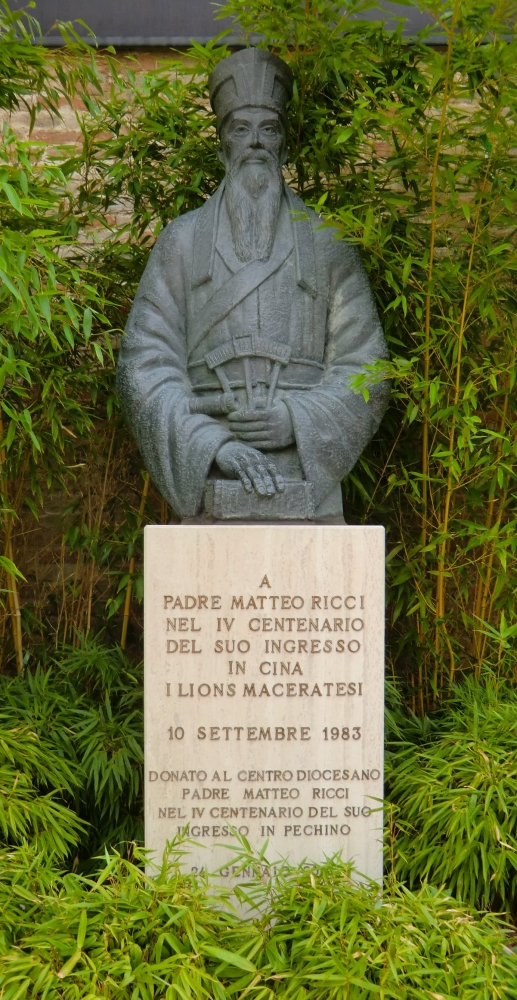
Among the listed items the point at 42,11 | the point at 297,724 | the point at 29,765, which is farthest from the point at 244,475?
the point at 42,11

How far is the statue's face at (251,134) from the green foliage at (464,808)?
183 centimetres

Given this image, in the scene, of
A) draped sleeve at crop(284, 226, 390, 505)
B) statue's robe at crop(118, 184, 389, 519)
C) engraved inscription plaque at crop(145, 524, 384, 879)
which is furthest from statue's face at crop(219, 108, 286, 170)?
engraved inscription plaque at crop(145, 524, 384, 879)

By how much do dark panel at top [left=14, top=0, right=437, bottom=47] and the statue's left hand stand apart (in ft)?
8.16

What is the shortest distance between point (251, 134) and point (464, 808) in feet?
6.79

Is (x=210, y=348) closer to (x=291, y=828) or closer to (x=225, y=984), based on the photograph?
(x=291, y=828)

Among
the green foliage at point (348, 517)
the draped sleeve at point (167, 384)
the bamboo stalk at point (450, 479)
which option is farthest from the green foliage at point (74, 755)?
the bamboo stalk at point (450, 479)

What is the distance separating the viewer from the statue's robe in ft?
10.8

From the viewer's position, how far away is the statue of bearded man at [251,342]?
3.25 metres

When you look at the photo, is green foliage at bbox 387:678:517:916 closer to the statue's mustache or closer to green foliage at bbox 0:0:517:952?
green foliage at bbox 0:0:517:952

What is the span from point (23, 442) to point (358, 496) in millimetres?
1253

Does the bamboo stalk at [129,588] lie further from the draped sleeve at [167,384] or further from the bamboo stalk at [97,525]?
the draped sleeve at [167,384]

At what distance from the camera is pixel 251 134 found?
11.3 feet

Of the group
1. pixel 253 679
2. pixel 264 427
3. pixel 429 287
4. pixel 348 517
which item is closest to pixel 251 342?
pixel 264 427

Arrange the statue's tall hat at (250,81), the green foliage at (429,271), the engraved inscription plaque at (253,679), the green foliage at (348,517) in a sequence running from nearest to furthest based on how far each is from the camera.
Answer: the green foliage at (348,517) → the engraved inscription plaque at (253,679) → the statue's tall hat at (250,81) → the green foliage at (429,271)
